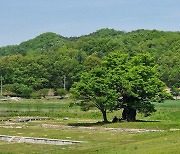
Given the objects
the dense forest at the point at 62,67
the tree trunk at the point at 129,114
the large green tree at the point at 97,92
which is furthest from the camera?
the dense forest at the point at 62,67

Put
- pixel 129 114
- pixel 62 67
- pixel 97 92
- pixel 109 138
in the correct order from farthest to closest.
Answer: pixel 62 67, pixel 129 114, pixel 97 92, pixel 109 138

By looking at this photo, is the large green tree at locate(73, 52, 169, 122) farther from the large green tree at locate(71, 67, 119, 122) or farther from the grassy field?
the grassy field

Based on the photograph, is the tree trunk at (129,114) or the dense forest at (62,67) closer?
the tree trunk at (129,114)

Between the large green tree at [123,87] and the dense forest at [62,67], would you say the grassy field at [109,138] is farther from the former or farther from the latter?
the dense forest at [62,67]

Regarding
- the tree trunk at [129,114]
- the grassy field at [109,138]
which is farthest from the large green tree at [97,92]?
the tree trunk at [129,114]

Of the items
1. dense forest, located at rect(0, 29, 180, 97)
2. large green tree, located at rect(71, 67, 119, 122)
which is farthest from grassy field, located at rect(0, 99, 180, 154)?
dense forest, located at rect(0, 29, 180, 97)

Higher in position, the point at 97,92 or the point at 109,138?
the point at 97,92

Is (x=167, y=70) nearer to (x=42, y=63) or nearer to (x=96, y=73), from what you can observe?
(x=42, y=63)

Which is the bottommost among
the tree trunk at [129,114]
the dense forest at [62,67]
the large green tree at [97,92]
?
the tree trunk at [129,114]

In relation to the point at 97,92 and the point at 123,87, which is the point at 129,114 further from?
the point at 97,92

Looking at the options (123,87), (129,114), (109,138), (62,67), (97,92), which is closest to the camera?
(109,138)

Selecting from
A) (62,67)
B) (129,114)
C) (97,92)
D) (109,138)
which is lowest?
(109,138)

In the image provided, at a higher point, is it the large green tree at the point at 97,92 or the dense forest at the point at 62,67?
the dense forest at the point at 62,67

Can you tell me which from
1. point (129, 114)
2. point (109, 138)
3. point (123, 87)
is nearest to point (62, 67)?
point (129, 114)
